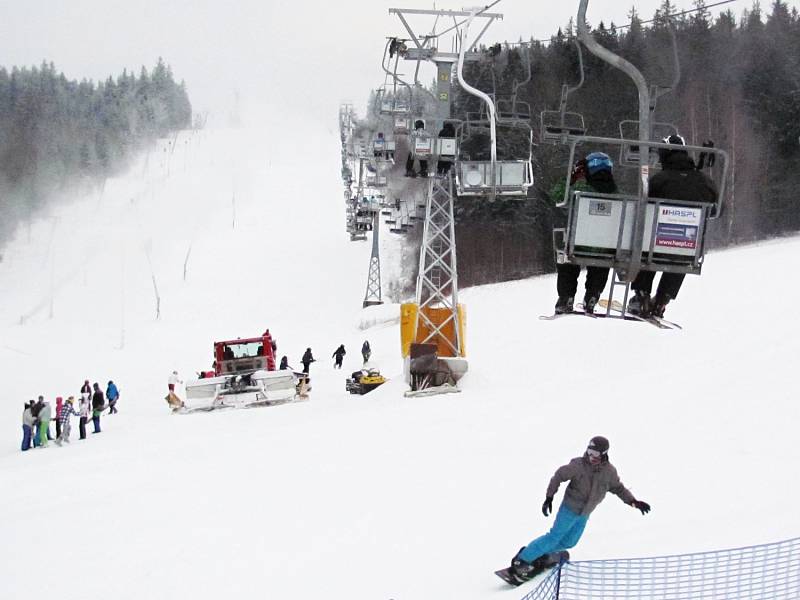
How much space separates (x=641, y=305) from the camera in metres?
10.0

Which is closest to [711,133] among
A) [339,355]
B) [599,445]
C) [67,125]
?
[339,355]

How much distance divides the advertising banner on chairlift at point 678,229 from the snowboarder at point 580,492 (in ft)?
9.15

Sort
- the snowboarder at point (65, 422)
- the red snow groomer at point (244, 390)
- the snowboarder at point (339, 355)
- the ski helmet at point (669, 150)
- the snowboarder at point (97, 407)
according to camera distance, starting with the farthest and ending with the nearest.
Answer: the snowboarder at point (339, 355) → the red snow groomer at point (244, 390) → the snowboarder at point (97, 407) → the snowboarder at point (65, 422) → the ski helmet at point (669, 150)

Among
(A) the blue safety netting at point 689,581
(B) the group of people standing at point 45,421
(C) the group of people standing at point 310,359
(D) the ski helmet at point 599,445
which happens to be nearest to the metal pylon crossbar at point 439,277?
(C) the group of people standing at point 310,359

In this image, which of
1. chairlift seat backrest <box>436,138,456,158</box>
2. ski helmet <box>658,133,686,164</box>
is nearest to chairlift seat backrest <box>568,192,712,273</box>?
ski helmet <box>658,133,686,164</box>

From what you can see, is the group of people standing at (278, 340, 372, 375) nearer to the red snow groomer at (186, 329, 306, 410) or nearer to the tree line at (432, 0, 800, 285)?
the red snow groomer at (186, 329, 306, 410)

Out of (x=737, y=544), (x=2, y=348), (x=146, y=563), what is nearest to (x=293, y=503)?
(x=146, y=563)

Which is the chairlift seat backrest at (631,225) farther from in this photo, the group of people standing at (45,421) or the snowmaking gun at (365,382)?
the snowmaking gun at (365,382)

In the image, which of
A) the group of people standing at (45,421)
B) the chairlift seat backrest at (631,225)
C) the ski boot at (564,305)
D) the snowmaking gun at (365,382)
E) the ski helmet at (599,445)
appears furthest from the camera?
the snowmaking gun at (365,382)

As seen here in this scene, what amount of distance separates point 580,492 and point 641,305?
11.0 feet

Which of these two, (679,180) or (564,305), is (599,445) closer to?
(564,305)

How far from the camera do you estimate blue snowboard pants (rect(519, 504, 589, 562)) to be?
7312 mm

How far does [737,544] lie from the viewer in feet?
25.9

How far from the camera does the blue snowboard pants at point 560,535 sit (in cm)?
731
